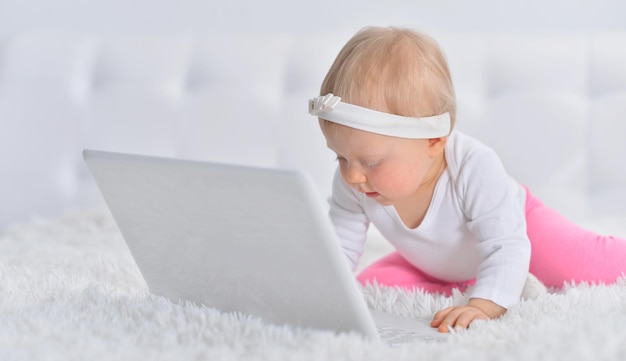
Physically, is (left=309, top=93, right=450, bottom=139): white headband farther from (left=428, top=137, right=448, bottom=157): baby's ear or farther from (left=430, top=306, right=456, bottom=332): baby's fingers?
(left=430, top=306, right=456, bottom=332): baby's fingers

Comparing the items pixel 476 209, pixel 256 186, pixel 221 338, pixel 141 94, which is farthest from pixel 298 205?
pixel 141 94

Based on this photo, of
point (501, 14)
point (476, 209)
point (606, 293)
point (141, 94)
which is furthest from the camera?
point (501, 14)

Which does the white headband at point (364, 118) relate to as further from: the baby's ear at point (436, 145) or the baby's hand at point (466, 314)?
the baby's hand at point (466, 314)

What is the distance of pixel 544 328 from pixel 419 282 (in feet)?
1.82

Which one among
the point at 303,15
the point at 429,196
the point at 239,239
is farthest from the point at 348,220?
the point at 303,15

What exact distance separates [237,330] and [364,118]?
0.36m

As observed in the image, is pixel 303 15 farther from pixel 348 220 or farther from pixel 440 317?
pixel 440 317

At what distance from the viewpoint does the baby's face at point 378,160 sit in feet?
3.94

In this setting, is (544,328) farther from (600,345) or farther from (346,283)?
(346,283)

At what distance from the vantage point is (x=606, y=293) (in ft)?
4.04

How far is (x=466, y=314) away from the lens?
1173 mm

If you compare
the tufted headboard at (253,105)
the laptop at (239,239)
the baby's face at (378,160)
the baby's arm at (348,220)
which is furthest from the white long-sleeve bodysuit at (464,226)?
the tufted headboard at (253,105)

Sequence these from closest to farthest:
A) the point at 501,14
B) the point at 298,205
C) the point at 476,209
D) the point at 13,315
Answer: the point at 298,205 < the point at 13,315 < the point at 476,209 < the point at 501,14

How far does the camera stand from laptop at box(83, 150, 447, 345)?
2.99ft
